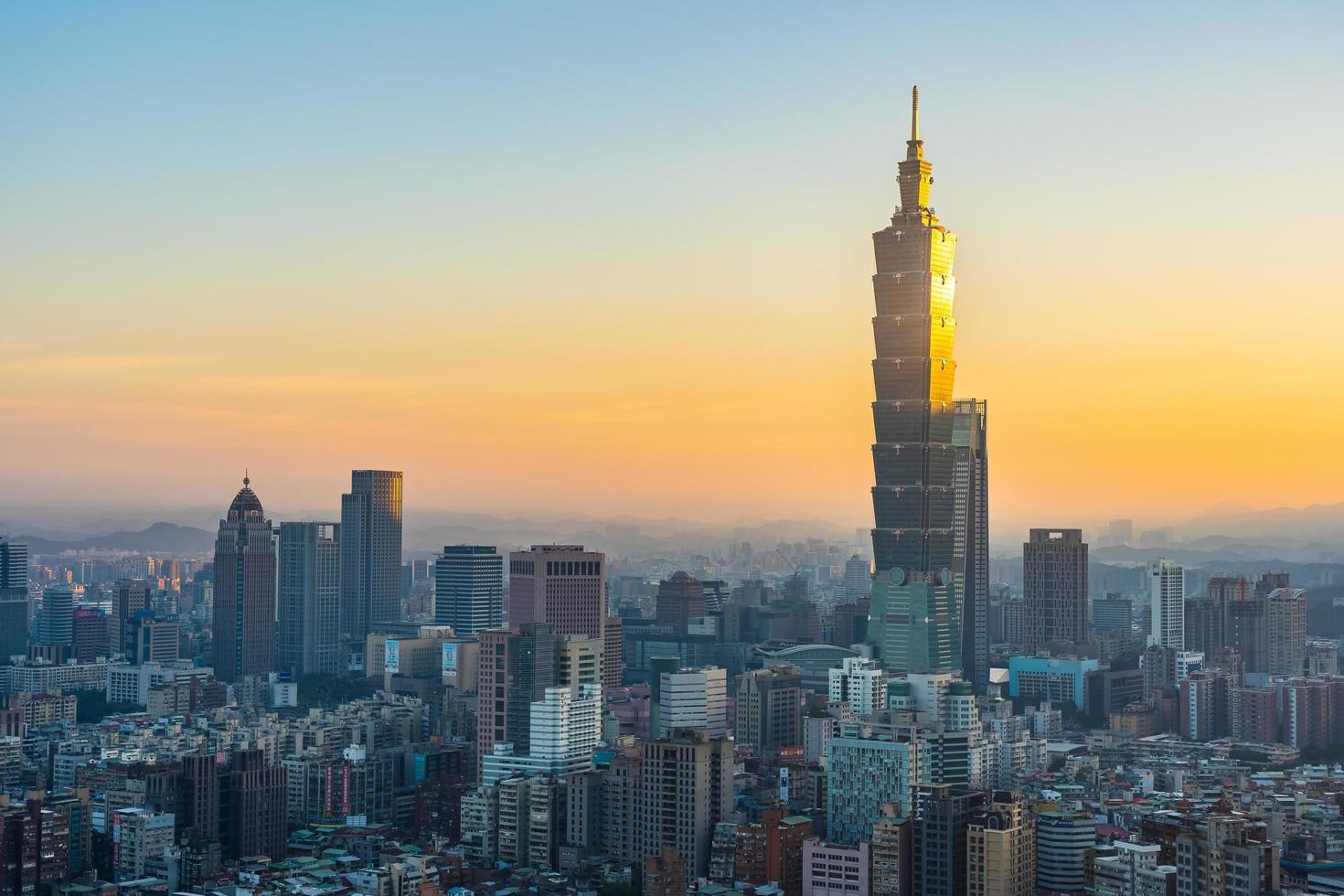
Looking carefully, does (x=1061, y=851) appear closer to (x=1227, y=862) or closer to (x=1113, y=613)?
(x=1227, y=862)

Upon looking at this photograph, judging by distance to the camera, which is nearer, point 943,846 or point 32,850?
point 943,846

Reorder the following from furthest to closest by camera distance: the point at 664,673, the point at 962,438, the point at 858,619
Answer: the point at 858,619
the point at 962,438
the point at 664,673

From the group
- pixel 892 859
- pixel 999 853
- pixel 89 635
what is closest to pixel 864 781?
pixel 892 859

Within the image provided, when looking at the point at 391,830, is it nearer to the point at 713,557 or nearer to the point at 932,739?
the point at 932,739

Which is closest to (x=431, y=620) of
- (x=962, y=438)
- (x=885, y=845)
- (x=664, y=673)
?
(x=962, y=438)

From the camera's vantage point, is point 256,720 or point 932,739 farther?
point 256,720

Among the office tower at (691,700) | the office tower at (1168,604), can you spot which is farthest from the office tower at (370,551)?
the office tower at (691,700)

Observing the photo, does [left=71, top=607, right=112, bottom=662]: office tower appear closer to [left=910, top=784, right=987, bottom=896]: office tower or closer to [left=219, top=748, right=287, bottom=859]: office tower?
[left=219, top=748, right=287, bottom=859]: office tower
